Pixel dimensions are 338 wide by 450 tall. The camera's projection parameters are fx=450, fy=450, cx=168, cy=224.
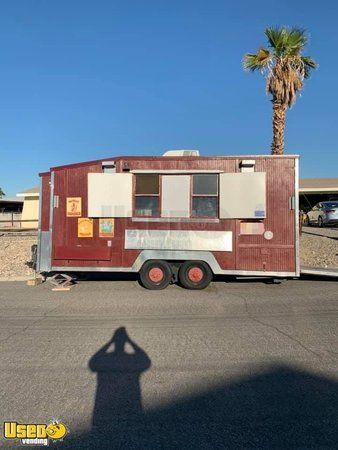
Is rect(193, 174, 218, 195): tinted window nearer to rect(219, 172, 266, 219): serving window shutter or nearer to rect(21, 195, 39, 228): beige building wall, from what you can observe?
rect(219, 172, 266, 219): serving window shutter

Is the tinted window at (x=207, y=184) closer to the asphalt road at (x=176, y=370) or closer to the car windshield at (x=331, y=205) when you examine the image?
the asphalt road at (x=176, y=370)

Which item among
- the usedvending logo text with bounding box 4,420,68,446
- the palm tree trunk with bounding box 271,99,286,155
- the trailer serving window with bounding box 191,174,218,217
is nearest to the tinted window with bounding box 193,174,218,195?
the trailer serving window with bounding box 191,174,218,217

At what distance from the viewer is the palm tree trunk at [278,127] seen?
16562mm

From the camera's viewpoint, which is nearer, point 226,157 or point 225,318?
point 225,318

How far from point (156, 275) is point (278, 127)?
29.6ft

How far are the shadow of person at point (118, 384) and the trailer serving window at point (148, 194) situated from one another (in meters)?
4.30

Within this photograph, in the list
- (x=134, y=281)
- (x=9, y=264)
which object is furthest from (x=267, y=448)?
(x=9, y=264)

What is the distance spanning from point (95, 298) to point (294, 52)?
1283 centimetres

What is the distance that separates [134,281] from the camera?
A: 11367 mm

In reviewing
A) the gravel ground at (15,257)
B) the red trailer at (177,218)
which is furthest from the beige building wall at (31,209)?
the red trailer at (177,218)

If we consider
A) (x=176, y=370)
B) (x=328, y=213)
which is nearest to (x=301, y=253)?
(x=176, y=370)

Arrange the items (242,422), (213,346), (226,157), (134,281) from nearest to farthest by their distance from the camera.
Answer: (242,422)
(213,346)
(226,157)
(134,281)

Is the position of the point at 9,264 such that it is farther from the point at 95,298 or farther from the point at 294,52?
the point at 294,52

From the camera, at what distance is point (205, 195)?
33.3ft
